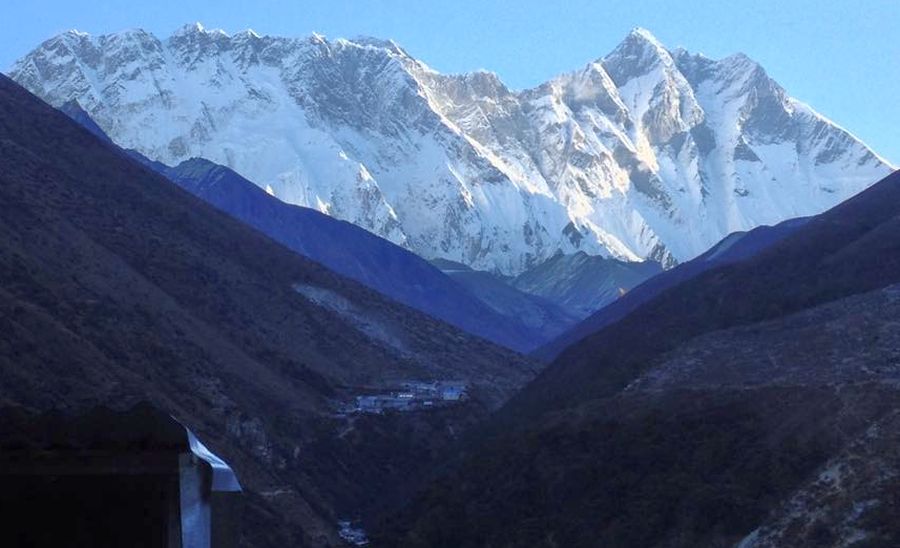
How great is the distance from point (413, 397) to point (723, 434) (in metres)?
31.6

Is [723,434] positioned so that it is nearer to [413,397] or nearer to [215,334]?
[215,334]

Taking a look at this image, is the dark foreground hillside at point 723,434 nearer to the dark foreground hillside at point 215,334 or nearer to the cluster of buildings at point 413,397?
the dark foreground hillside at point 215,334

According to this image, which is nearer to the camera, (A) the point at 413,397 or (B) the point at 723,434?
(B) the point at 723,434

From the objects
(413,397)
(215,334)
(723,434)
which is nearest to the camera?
(723,434)

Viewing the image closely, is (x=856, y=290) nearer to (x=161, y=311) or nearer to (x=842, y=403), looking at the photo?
(x=842, y=403)

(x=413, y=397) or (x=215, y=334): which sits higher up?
(x=215, y=334)

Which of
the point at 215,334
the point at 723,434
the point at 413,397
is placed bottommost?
the point at 723,434

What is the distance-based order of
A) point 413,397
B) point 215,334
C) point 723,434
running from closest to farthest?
point 723,434 < point 215,334 < point 413,397

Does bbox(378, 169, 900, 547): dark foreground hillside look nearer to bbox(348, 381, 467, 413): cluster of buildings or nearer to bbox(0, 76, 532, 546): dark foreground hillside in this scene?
bbox(0, 76, 532, 546): dark foreground hillside

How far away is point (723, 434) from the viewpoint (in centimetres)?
4181

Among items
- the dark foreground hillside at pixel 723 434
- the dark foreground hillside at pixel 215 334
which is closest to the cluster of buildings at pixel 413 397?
the dark foreground hillside at pixel 215 334

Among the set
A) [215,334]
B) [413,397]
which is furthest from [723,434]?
[413,397]

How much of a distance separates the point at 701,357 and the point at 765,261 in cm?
1456

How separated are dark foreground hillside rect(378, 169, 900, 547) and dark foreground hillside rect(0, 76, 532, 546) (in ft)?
→ 19.3
